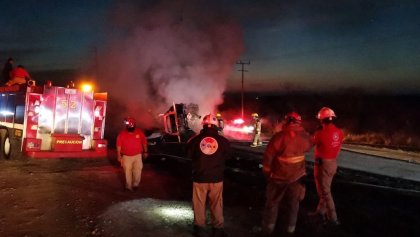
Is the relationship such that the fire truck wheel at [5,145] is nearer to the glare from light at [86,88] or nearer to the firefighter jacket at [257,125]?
the glare from light at [86,88]

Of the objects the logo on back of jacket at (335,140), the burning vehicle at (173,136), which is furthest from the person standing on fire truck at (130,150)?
the burning vehicle at (173,136)

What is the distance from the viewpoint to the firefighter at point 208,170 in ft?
18.3

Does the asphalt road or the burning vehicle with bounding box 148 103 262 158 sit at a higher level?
the burning vehicle with bounding box 148 103 262 158

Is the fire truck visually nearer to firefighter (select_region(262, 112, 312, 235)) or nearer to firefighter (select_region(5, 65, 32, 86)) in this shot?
firefighter (select_region(5, 65, 32, 86))

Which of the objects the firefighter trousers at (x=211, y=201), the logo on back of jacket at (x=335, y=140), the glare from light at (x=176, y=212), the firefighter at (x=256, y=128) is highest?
the firefighter at (x=256, y=128)

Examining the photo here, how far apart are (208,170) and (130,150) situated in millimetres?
3002

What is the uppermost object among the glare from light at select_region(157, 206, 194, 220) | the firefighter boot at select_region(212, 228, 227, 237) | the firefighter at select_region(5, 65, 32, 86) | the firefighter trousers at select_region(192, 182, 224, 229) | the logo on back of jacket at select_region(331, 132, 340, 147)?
the firefighter at select_region(5, 65, 32, 86)

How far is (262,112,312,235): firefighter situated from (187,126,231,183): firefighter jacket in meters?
0.62

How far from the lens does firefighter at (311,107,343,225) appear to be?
6402mm

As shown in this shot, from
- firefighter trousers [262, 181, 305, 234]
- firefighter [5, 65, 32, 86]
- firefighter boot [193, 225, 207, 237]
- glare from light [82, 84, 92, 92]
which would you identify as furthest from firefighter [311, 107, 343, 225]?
firefighter [5, 65, 32, 86]

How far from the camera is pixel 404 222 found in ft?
22.3

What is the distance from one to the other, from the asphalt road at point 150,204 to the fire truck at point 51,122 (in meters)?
0.60

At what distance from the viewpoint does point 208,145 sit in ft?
18.4

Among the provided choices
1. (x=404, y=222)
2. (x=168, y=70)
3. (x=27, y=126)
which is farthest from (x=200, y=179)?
(x=168, y=70)
